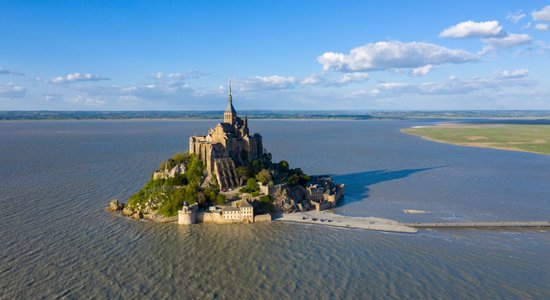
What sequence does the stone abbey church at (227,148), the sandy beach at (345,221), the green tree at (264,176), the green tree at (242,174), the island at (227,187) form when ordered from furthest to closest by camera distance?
the green tree at (242,174), the stone abbey church at (227,148), the green tree at (264,176), the island at (227,187), the sandy beach at (345,221)

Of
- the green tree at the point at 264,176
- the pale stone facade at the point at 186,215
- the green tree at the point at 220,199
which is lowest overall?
the pale stone facade at the point at 186,215

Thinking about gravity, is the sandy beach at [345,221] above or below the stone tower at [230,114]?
below

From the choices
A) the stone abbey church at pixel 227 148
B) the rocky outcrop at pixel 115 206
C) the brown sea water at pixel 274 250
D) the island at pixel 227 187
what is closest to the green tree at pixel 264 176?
the island at pixel 227 187

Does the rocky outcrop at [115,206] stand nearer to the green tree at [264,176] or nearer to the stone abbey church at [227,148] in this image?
the stone abbey church at [227,148]

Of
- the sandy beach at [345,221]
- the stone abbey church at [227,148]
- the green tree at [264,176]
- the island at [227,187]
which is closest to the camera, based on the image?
the sandy beach at [345,221]

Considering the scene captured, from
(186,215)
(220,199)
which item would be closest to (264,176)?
(220,199)

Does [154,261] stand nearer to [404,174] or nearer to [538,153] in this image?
[404,174]

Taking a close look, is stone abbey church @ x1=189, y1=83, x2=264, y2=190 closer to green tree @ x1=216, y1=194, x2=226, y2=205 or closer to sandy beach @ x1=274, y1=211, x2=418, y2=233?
green tree @ x1=216, y1=194, x2=226, y2=205

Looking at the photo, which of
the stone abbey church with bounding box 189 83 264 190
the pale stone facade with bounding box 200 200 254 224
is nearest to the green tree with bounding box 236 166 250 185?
the stone abbey church with bounding box 189 83 264 190
